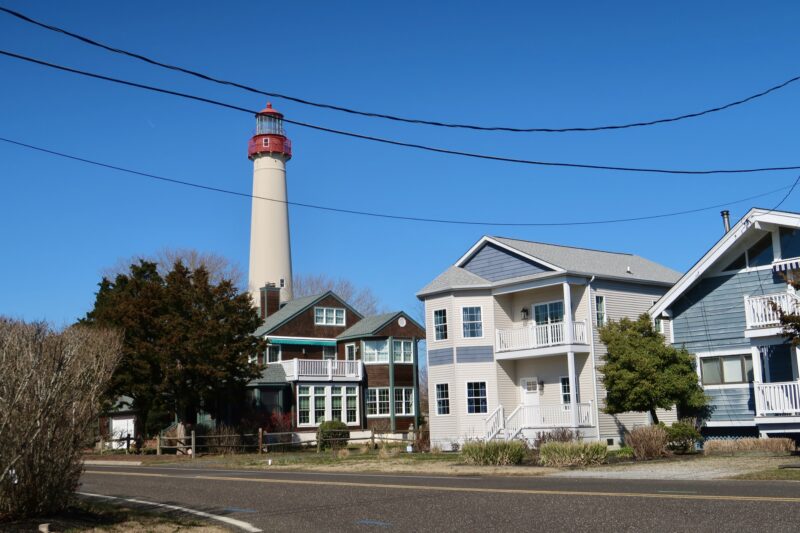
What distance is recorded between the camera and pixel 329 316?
51.6 metres

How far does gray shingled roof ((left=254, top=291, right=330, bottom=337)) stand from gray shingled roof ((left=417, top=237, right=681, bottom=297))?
1436cm

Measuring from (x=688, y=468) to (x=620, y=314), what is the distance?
14.6 metres

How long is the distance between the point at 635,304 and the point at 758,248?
25.6ft

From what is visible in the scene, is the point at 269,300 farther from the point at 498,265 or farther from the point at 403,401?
the point at 498,265

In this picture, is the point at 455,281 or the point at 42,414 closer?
the point at 42,414

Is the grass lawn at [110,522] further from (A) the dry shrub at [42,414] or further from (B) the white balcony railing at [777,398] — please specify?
(B) the white balcony railing at [777,398]

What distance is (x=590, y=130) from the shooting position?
21672mm

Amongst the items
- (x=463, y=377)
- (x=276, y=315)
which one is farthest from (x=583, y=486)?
(x=276, y=315)

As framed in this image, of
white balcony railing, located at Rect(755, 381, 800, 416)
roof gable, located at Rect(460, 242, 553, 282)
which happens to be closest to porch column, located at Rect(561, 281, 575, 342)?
roof gable, located at Rect(460, 242, 553, 282)

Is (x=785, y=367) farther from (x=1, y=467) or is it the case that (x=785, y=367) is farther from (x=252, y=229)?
(x=252, y=229)

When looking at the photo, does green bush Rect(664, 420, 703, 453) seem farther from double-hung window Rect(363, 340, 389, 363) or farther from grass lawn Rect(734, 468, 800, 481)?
double-hung window Rect(363, 340, 389, 363)

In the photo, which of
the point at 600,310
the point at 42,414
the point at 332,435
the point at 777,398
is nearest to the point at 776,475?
the point at 777,398

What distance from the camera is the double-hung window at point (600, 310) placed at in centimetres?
3422

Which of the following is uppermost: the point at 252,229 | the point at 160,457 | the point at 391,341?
the point at 252,229
